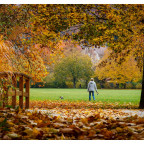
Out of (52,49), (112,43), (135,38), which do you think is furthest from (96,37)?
(52,49)

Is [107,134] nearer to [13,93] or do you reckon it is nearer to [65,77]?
[13,93]

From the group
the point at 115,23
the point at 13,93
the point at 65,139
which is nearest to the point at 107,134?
the point at 65,139

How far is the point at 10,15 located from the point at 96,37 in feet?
12.2

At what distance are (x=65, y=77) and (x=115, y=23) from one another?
36749 mm

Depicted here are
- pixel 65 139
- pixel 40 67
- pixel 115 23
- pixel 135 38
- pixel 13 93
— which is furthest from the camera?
pixel 40 67

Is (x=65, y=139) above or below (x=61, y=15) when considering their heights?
below

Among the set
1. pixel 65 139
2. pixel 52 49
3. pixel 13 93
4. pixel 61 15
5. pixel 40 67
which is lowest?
pixel 65 139

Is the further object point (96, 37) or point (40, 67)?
point (40, 67)

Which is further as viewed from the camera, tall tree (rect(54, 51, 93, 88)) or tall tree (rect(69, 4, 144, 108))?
tall tree (rect(54, 51, 93, 88))

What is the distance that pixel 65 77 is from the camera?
1813 inches

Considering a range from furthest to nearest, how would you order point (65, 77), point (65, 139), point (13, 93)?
point (65, 77) → point (13, 93) → point (65, 139)

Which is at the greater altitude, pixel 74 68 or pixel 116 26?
pixel 74 68

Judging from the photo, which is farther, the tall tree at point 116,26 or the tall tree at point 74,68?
the tall tree at point 74,68

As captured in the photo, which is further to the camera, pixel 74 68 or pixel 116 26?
pixel 74 68
